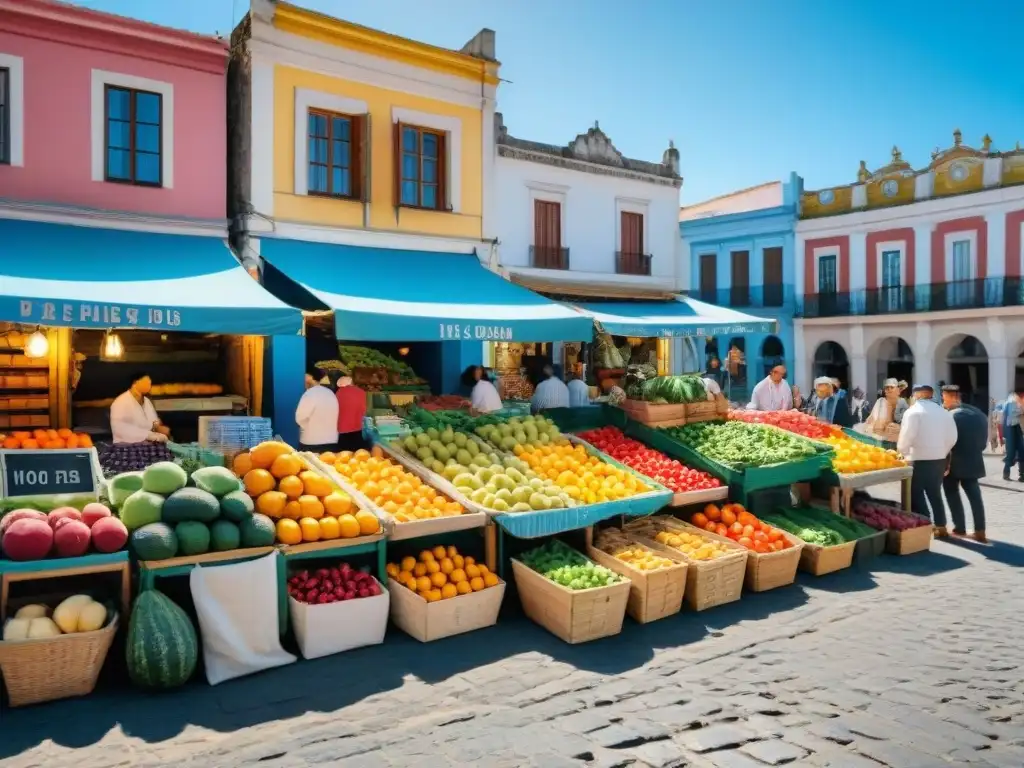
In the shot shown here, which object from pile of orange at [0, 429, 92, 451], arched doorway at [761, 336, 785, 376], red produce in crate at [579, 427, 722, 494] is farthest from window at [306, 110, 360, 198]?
arched doorway at [761, 336, 785, 376]

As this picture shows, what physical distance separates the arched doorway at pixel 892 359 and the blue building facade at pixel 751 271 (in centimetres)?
316

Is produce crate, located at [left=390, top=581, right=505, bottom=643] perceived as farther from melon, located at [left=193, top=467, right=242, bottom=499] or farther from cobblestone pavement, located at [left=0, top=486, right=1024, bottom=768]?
melon, located at [left=193, top=467, right=242, bottom=499]

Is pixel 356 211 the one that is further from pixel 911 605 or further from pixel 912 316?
pixel 912 316

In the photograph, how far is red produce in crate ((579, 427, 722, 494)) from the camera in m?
7.98

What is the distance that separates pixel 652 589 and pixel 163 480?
3.98 metres

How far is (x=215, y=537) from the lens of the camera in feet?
17.8

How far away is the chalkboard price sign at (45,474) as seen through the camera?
5.60m

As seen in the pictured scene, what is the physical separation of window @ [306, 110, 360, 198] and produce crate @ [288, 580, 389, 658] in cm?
800

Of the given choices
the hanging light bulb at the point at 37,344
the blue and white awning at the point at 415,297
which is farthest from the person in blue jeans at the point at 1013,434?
the hanging light bulb at the point at 37,344

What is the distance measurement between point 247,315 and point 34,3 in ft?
17.9

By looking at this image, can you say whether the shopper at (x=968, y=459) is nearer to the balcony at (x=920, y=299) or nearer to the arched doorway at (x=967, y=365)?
the balcony at (x=920, y=299)

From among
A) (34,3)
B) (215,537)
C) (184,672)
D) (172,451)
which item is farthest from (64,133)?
(184,672)

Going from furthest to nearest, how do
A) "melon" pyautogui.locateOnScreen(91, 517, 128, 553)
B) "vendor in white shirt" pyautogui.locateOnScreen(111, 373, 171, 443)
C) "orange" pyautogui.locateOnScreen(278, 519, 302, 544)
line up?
"vendor in white shirt" pyautogui.locateOnScreen(111, 373, 171, 443)
"orange" pyautogui.locateOnScreen(278, 519, 302, 544)
"melon" pyautogui.locateOnScreen(91, 517, 128, 553)

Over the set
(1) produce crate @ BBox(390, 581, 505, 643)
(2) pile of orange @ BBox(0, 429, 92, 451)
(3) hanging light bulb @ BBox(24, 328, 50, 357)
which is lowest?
(1) produce crate @ BBox(390, 581, 505, 643)
